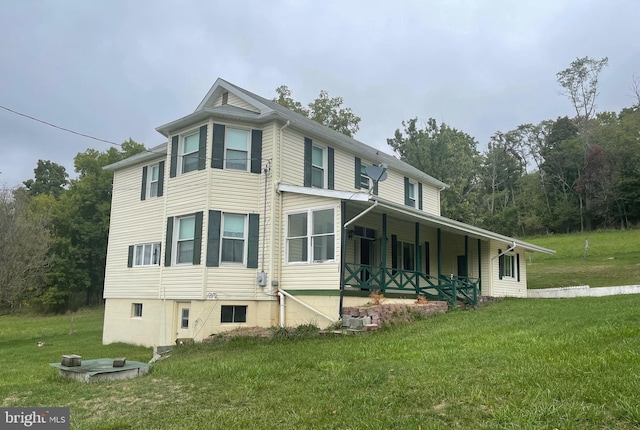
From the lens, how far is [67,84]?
13.4 metres

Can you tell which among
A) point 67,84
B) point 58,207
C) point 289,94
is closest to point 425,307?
point 67,84

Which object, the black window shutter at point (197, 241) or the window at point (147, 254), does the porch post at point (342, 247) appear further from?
the window at point (147, 254)

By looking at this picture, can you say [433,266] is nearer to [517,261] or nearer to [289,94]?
[517,261]

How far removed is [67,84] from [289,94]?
835 inches

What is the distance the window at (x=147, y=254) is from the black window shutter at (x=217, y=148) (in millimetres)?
4464

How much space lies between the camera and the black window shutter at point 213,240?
42.7 ft

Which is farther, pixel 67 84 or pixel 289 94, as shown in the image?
pixel 289 94

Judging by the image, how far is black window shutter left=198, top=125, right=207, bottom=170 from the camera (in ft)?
44.8

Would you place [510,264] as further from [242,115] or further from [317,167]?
[242,115]

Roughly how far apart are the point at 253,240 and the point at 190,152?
11.1 ft

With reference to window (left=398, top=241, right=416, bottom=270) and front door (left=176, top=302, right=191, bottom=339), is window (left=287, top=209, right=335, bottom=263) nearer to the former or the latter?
front door (left=176, top=302, right=191, bottom=339)

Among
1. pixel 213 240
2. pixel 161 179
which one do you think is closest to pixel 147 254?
pixel 161 179

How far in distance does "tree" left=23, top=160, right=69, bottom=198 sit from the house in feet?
141

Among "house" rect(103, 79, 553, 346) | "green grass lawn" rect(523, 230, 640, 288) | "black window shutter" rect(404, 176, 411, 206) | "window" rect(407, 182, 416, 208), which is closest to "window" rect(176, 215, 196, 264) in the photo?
"house" rect(103, 79, 553, 346)
